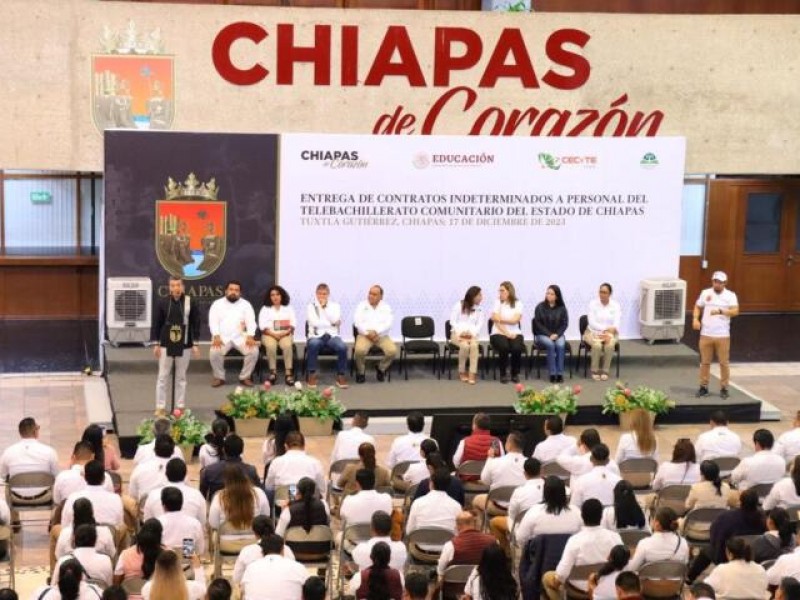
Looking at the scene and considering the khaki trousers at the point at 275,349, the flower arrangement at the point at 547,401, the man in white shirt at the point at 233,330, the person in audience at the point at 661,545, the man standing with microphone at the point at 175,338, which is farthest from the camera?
the khaki trousers at the point at 275,349

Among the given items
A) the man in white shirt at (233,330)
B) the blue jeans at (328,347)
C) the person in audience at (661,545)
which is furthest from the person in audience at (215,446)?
the blue jeans at (328,347)

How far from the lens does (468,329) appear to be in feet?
55.3

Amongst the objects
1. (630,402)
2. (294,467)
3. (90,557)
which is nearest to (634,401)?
(630,402)

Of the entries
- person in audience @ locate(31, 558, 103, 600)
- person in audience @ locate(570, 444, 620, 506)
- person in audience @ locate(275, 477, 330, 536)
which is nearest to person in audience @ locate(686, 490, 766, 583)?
person in audience @ locate(570, 444, 620, 506)

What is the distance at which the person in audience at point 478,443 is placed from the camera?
11.9 m

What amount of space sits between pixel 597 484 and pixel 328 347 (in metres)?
6.43

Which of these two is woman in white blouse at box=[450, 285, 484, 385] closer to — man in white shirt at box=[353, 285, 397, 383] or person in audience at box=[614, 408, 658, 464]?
man in white shirt at box=[353, 285, 397, 383]

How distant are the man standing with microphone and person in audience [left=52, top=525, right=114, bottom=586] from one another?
19.9 ft

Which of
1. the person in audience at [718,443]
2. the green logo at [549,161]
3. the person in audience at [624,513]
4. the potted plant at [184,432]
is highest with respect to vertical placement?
the green logo at [549,161]

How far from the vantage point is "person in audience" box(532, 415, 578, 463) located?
11891mm

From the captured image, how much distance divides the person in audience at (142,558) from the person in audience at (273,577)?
58 centimetres

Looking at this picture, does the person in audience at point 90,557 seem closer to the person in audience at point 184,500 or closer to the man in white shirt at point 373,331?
the person in audience at point 184,500

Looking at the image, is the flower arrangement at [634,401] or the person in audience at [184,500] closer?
the person in audience at [184,500]

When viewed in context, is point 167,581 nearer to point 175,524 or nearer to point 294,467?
point 175,524
